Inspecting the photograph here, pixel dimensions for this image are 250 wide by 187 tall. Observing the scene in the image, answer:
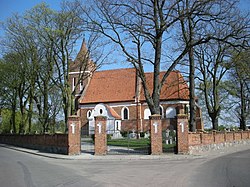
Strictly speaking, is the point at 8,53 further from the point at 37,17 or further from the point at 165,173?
the point at 165,173

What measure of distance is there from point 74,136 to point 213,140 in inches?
478

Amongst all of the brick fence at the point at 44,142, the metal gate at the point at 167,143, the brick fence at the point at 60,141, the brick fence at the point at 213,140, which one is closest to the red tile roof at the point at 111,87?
the brick fence at the point at 44,142

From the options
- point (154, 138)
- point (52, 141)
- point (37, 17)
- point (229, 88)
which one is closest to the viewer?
point (154, 138)

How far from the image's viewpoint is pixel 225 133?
1291 inches

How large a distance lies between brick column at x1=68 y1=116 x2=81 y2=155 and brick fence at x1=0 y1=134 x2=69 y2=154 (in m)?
0.73

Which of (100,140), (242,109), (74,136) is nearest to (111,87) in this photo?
(242,109)

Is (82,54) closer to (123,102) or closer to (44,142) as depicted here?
(44,142)

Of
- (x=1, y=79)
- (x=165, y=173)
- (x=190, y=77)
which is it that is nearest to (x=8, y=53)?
(x=1, y=79)

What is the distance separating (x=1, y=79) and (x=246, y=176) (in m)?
34.8

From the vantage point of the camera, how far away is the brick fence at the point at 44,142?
84.4 ft

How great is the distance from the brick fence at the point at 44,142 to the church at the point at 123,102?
16260 mm

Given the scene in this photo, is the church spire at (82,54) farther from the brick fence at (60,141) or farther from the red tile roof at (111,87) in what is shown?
the red tile roof at (111,87)

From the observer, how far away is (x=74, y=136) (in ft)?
78.6

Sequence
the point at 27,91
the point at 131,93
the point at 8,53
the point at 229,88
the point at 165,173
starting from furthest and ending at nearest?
the point at 131,93
the point at 229,88
the point at 27,91
the point at 8,53
the point at 165,173
